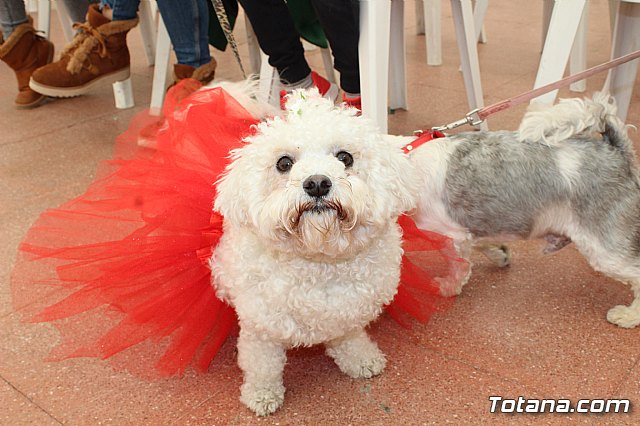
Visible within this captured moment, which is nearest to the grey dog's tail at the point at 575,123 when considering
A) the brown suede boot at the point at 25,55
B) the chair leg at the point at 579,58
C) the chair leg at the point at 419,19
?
the chair leg at the point at 579,58

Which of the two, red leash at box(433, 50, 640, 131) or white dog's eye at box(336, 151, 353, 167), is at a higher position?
white dog's eye at box(336, 151, 353, 167)

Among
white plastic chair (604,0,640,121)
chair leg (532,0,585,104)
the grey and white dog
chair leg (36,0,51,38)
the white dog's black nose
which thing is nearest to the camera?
the white dog's black nose

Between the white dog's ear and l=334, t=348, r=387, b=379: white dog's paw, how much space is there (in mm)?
453

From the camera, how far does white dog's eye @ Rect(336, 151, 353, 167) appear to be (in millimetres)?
1115

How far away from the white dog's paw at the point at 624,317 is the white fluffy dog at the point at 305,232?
0.62 metres

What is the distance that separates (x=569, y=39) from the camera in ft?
6.14

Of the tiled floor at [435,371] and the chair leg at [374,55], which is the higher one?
the chair leg at [374,55]

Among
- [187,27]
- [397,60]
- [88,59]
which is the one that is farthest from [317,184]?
[88,59]

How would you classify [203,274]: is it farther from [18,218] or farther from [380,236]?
[18,218]

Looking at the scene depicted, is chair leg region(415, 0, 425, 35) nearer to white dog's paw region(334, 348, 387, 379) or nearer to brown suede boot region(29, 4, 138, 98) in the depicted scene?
brown suede boot region(29, 4, 138, 98)

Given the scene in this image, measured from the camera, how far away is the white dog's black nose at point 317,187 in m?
1.02

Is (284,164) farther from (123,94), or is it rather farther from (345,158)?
(123,94)

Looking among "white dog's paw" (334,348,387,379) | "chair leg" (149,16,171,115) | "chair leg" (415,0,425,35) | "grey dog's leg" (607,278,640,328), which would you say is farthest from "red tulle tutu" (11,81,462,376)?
"chair leg" (415,0,425,35)

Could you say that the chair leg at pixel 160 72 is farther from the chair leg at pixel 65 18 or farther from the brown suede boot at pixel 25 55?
the chair leg at pixel 65 18
